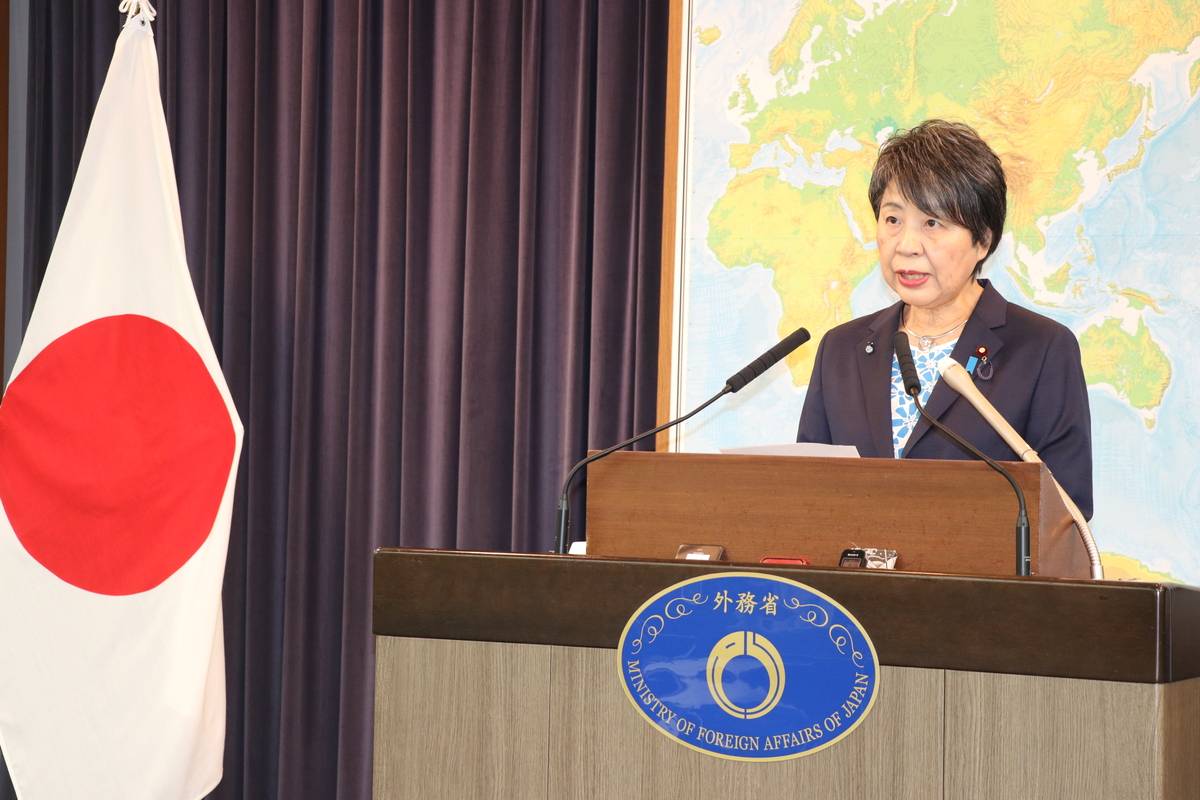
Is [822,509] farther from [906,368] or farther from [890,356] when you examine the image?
[890,356]

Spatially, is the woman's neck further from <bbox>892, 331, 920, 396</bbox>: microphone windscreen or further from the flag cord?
the flag cord

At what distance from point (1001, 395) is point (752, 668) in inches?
56.4

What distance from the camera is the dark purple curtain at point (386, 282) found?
3078mm

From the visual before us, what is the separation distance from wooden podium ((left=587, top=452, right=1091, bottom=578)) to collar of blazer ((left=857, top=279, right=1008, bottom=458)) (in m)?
0.87

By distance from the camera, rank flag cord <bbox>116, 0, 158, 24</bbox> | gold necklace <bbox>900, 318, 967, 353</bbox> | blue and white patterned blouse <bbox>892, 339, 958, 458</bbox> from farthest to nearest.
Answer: flag cord <bbox>116, 0, 158, 24</bbox> < gold necklace <bbox>900, 318, 967, 353</bbox> < blue and white patterned blouse <bbox>892, 339, 958, 458</bbox>

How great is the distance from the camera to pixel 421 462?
3.21 metres

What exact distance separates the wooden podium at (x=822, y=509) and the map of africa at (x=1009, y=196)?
131 centimetres

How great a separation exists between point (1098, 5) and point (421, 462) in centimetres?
198

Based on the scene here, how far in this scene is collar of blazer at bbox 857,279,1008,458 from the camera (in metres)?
2.33

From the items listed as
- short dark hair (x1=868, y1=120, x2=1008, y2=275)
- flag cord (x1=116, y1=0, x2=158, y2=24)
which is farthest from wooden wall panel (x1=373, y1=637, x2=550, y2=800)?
flag cord (x1=116, y1=0, x2=158, y2=24)

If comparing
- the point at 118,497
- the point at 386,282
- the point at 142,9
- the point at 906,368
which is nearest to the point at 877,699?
the point at 906,368

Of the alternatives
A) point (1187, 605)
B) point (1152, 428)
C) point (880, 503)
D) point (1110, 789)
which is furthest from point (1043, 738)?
point (1152, 428)

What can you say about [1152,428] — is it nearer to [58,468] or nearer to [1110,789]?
[1110,789]

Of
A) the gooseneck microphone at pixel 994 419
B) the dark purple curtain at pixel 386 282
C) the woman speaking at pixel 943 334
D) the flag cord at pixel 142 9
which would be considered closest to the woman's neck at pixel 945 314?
the woman speaking at pixel 943 334
